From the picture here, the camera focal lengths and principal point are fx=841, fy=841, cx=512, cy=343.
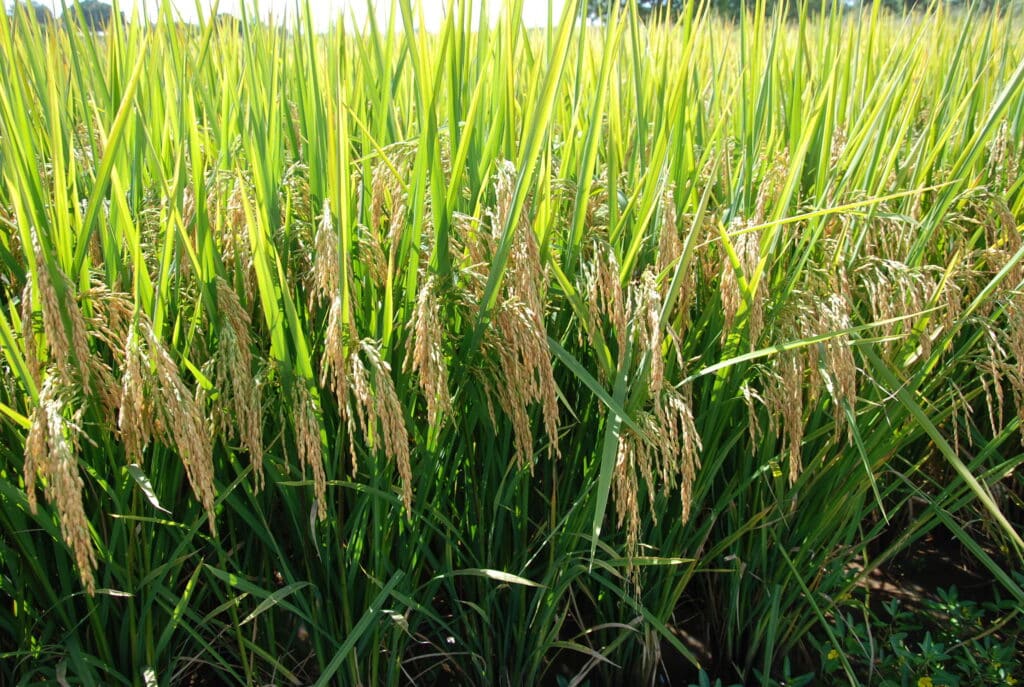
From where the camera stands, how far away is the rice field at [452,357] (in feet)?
4.09

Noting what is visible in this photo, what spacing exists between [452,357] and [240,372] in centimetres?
39

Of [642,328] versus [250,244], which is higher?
[250,244]

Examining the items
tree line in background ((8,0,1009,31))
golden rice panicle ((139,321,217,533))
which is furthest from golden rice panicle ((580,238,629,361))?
golden rice panicle ((139,321,217,533))

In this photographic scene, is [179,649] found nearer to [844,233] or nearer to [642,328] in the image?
[642,328]

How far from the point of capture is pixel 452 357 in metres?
1.44

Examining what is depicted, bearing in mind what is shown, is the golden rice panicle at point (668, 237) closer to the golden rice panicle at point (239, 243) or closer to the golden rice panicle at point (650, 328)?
the golden rice panicle at point (650, 328)

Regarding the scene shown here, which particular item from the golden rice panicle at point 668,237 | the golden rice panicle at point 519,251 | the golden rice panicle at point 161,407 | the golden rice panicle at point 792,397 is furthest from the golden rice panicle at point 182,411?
the golden rice panicle at point 792,397

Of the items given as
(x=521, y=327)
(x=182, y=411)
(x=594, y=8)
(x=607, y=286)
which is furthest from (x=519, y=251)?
(x=594, y=8)

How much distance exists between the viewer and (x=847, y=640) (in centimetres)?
195

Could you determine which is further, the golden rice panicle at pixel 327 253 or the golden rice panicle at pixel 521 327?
the golden rice panicle at pixel 521 327

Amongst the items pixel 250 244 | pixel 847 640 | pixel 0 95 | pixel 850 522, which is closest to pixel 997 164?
Answer: pixel 850 522

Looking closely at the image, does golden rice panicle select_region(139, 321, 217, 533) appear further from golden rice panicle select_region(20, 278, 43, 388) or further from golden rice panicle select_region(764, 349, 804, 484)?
golden rice panicle select_region(764, 349, 804, 484)

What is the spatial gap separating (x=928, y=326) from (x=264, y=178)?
129 centimetres

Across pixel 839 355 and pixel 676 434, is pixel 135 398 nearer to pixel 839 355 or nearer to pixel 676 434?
pixel 676 434
